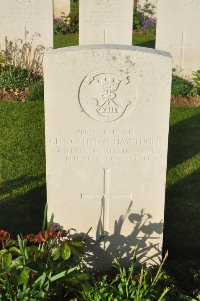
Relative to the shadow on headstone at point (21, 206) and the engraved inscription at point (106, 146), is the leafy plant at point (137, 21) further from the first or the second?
the engraved inscription at point (106, 146)

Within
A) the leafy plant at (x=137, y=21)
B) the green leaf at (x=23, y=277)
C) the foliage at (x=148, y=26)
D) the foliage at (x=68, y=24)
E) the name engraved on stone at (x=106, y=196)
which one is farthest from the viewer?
the leafy plant at (x=137, y=21)

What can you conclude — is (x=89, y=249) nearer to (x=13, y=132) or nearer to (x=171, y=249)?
(x=171, y=249)

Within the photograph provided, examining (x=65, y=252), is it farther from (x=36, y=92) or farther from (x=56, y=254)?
(x=36, y=92)

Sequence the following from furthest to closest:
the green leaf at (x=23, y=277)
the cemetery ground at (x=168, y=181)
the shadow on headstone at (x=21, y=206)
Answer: the shadow on headstone at (x=21, y=206) → the cemetery ground at (x=168, y=181) → the green leaf at (x=23, y=277)

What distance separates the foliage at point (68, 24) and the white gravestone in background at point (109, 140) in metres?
9.45

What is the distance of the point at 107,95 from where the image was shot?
12.1 feet

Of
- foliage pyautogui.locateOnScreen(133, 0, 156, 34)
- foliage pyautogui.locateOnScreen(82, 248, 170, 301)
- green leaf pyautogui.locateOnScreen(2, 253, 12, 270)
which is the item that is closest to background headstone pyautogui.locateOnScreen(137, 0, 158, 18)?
foliage pyautogui.locateOnScreen(133, 0, 156, 34)

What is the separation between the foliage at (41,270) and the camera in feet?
10.8

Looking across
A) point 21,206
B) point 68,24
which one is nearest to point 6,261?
point 21,206

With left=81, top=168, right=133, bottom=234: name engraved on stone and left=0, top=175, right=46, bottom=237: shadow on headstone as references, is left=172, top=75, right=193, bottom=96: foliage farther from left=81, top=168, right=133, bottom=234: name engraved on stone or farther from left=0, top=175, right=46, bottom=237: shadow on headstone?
left=81, top=168, right=133, bottom=234: name engraved on stone

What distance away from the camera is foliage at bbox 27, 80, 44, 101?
314 inches

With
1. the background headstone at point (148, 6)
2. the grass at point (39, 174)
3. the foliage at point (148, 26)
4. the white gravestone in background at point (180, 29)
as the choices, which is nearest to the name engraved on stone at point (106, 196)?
the grass at point (39, 174)

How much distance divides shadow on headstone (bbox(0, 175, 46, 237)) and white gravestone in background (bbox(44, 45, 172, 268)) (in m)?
0.80

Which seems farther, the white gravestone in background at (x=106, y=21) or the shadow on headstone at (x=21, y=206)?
the white gravestone in background at (x=106, y=21)
